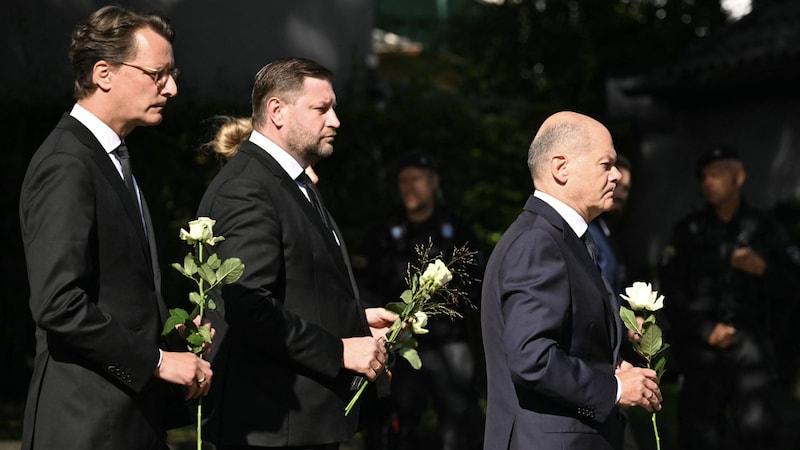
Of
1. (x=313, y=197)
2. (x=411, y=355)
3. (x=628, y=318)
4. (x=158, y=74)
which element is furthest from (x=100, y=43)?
(x=628, y=318)

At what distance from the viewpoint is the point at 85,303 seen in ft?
11.6

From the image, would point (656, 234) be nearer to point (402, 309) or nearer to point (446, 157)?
point (446, 157)

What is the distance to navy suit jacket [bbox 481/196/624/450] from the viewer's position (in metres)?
3.84

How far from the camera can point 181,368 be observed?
372 cm

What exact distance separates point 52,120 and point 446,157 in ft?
14.3

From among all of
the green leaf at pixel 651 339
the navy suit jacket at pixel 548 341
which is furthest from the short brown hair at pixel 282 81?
the green leaf at pixel 651 339

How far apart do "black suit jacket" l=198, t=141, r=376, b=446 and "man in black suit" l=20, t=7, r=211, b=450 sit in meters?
0.40

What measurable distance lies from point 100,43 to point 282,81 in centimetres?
90

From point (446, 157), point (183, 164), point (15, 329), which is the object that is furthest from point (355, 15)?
point (15, 329)

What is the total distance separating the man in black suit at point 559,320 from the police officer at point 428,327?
3.27m

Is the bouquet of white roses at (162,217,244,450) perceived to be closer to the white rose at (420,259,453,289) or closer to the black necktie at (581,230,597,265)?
the white rose at (420,259,453,289)

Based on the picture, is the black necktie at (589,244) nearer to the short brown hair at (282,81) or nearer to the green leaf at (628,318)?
the green leaf at (628,318)

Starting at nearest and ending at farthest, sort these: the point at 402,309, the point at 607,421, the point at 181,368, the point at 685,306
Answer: the point at 181,368 < the point at 607,421 < the point at 402,309 < the point at 685,306

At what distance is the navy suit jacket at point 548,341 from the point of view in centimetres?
384
